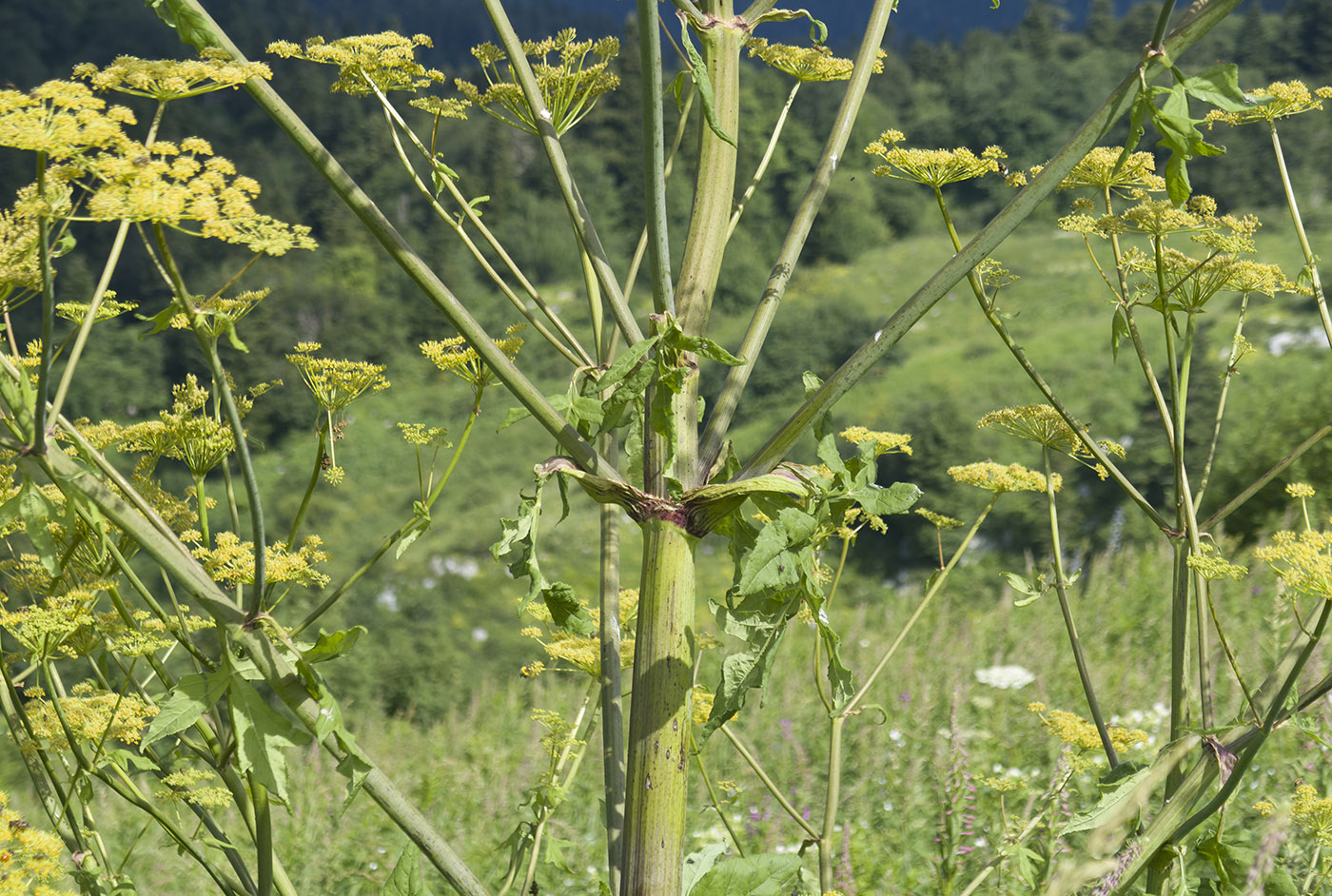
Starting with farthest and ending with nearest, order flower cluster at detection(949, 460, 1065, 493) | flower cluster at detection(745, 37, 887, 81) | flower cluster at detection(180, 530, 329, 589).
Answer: flower cluster at detection(949, 460, 1065, 493) < flower cluster at detection(745, 37, 887, 81) < flower cluster at detection(180, 530, 329, 589)

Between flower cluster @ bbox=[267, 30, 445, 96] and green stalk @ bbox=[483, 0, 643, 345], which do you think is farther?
flower cluster @ bbox=[267, 30, 445, 96]

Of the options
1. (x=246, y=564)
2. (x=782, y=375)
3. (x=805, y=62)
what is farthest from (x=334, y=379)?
(x=782, y=375)

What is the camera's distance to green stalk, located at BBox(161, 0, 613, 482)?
3.01ft

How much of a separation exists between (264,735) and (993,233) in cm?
91

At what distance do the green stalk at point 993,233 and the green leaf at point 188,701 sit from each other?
0.58m

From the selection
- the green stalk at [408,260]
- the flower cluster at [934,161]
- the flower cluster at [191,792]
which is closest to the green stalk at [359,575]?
the green stalk at [408,260]

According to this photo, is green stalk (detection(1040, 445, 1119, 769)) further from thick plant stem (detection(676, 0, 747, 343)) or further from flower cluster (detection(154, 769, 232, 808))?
flower cluster (detection(154, 769, 232, 808))

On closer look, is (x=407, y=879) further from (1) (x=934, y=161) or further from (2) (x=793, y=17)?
(1) (x=934, y=161)

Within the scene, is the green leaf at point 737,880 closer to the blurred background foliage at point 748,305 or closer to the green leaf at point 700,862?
the green leaf at point 700,862

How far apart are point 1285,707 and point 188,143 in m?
1.42

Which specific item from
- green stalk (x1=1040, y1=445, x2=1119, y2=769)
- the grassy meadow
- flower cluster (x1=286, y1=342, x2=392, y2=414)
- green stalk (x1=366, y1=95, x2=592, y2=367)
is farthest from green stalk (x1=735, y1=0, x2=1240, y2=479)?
flower cluster (x1=286, y1=342, x2=392, y2=414)

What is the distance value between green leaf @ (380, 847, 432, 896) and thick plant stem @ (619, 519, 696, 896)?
0.33m

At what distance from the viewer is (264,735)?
0.99 meters

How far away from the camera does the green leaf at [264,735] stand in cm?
96
